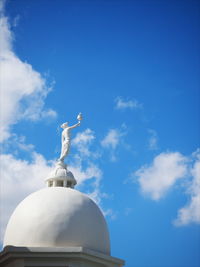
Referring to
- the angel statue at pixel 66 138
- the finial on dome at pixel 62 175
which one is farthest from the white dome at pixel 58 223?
the angel statue at pixel 66 138

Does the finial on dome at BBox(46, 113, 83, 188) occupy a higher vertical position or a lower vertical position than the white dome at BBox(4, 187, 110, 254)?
higher

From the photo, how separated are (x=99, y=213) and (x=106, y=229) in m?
0.90

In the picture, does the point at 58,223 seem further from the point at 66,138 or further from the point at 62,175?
the point at 66,138

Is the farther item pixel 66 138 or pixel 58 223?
pixel 66 138

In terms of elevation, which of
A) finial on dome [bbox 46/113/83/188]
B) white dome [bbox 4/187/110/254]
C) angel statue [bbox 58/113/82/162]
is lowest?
white dome [bbox 4/187/110/254]

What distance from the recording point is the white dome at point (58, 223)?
2283 centimetres

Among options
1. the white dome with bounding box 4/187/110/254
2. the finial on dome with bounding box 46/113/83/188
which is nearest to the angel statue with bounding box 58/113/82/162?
the finial on dome with bounding box 46/113/83/188

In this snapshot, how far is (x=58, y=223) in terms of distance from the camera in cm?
2308

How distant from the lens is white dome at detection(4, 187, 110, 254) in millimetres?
22828

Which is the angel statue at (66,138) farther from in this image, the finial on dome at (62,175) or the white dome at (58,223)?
the white dome at (58,223)

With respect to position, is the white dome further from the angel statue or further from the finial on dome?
the angel statue

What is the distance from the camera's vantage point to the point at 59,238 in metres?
22.7

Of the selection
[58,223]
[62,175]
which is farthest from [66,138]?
[58,223]

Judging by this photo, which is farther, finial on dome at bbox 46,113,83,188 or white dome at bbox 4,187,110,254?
finial on dome at bbox 46,113,83,188
